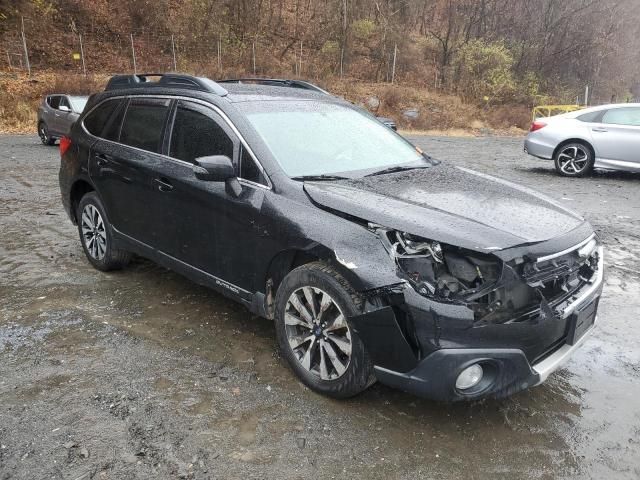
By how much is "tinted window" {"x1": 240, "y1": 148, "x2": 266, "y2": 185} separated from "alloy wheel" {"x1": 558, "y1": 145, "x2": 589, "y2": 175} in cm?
915

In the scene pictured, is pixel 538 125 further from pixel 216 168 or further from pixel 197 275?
pixel 216 168

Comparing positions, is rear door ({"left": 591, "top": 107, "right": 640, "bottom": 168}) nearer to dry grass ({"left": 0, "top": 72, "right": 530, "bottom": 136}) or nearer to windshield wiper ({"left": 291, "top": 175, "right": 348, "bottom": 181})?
windshield wiper ({"left": 291, "top": 175, "right": 348, "bottom": 181})

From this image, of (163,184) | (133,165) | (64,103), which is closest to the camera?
(163,184)

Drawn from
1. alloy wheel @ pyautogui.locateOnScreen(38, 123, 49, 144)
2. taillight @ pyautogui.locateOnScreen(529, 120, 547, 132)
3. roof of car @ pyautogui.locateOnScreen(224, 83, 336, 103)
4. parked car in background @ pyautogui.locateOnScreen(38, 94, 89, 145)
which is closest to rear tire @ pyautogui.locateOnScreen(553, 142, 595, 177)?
taillight @ pyautogui.locateOnScreen(529, 120, 547, 132)

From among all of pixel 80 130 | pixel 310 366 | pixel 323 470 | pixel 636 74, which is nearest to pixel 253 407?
pixel 310 366

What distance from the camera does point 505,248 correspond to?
8.67 ft

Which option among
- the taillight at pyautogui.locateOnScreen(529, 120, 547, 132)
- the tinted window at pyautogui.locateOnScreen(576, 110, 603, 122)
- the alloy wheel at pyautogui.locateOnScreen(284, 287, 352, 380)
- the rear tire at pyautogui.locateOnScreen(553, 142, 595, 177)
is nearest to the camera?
the alloy wheel at pyautogui.locateOnScreen(284, 287, 352, 380)

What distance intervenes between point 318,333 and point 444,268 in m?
0.82

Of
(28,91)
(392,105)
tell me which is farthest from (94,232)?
(392,105)

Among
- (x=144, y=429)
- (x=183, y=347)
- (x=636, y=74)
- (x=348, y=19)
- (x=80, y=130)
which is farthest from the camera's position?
(x=636, y=74)

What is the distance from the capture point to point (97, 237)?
5.07m

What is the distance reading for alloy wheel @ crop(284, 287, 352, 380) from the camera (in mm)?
2971

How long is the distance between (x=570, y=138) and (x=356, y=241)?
945 centimetres

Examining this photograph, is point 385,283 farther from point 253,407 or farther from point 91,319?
point 91,319
